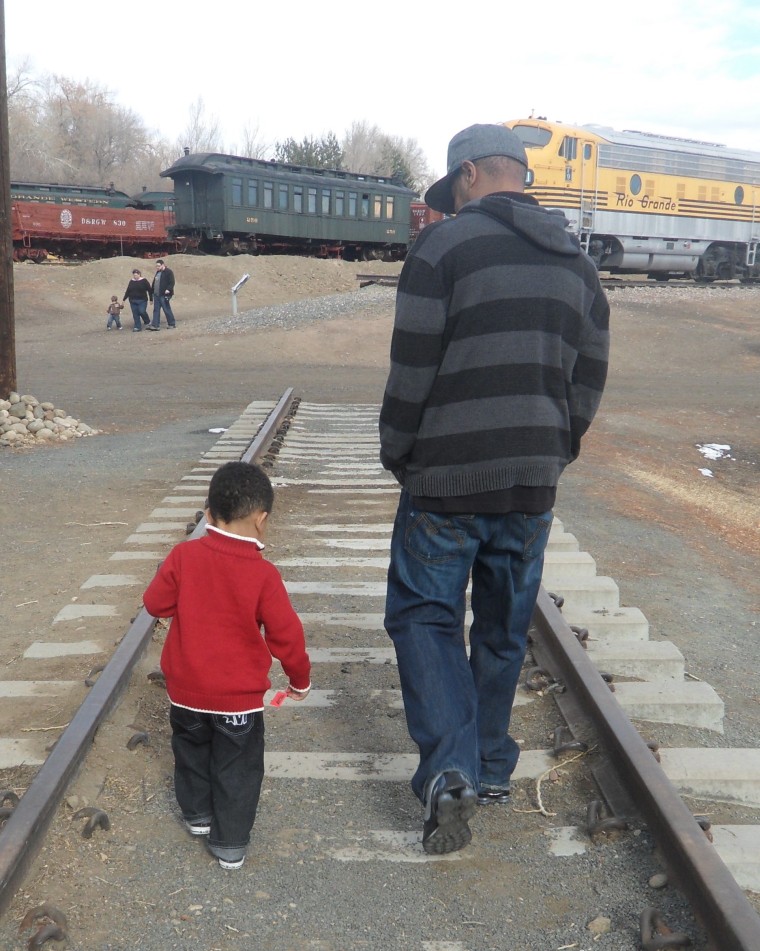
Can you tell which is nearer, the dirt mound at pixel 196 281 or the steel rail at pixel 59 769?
the steel rail at pixel 59 769

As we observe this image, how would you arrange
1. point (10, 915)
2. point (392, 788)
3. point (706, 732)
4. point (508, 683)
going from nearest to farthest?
point (10, 915) → point (508, 683) → point (392, 788) → point (706, 732)

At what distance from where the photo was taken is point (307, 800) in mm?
3080

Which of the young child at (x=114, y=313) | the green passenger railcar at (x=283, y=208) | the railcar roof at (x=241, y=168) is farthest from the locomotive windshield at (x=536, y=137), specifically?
the green passenger railcar at (x=283, y=208)

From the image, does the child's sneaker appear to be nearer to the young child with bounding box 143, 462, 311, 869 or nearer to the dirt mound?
the young child with bounding box 143, 462, 311, 869

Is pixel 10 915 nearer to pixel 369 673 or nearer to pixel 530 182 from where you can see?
pixel 369 673

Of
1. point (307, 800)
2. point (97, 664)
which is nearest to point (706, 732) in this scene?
point (307, 800)

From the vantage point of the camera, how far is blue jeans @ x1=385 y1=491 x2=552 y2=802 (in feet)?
8.86

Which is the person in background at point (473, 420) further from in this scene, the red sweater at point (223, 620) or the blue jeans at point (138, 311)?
the blue jeans at point (138, 311)

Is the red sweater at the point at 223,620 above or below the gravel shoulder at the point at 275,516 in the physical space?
above

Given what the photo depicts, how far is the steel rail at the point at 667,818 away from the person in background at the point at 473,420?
517 millimetres

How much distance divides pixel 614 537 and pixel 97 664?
4.64m

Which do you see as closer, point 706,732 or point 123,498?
point 706,732

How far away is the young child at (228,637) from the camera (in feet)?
8.41

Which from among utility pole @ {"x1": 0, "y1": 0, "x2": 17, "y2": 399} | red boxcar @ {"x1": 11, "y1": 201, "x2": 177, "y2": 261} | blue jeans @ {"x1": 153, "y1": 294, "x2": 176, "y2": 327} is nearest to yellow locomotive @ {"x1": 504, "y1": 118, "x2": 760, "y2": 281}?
blue jeans @ {"x1": 153, "y1": 294, "x2": 176, "y2": 327}
